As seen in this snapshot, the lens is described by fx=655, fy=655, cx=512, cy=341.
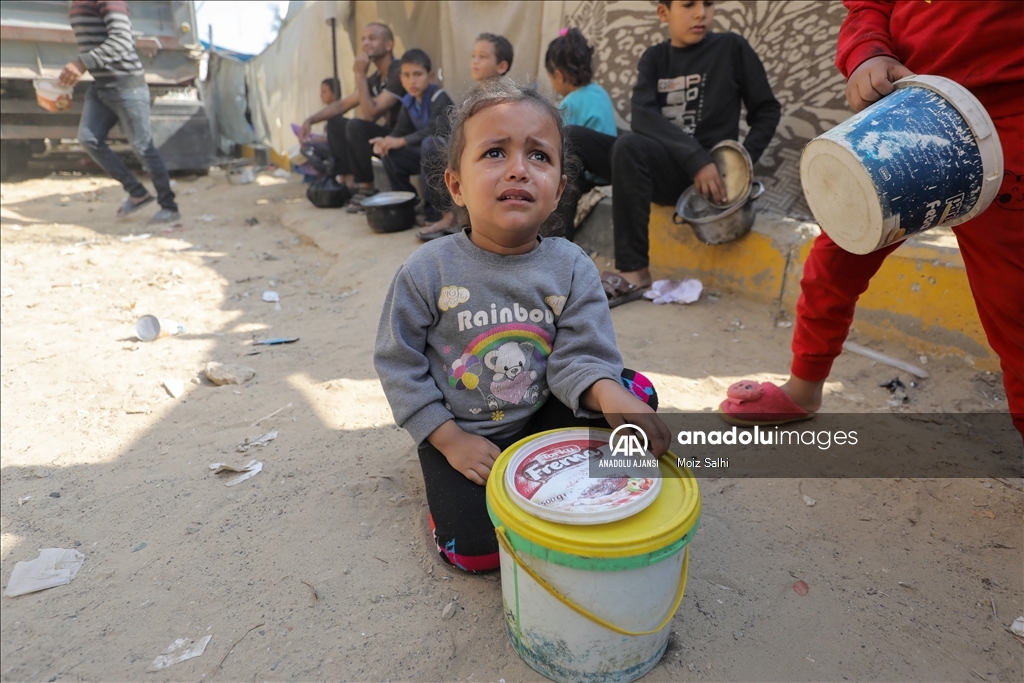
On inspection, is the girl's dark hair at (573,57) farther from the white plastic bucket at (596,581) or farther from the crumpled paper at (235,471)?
the white plastic bucket at (596,581)

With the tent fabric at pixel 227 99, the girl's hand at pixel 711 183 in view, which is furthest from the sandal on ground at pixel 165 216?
the tent fabric at pixel 227 99

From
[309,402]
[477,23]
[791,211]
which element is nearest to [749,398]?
[309,402]

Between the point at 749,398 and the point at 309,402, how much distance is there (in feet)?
5.25

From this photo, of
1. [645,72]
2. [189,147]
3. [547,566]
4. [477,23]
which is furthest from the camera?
[189,147]

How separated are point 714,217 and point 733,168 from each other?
32 centimetres

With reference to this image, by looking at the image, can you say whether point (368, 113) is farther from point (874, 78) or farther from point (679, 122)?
point (874, 78)

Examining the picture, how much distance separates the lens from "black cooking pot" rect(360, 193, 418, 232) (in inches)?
205

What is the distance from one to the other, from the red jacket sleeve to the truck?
7.68 meters

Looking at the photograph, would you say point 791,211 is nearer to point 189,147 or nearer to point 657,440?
point 657,440

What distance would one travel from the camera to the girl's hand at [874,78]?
157 cm

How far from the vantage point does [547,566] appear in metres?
1.15

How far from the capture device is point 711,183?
126 inches

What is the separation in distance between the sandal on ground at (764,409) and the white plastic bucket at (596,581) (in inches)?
39.8

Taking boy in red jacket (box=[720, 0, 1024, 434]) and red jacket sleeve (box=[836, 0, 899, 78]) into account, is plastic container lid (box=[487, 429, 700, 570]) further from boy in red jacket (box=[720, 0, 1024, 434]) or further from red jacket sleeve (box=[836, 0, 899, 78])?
red jacket sleeve (box=[836, 0, 899, 78])
